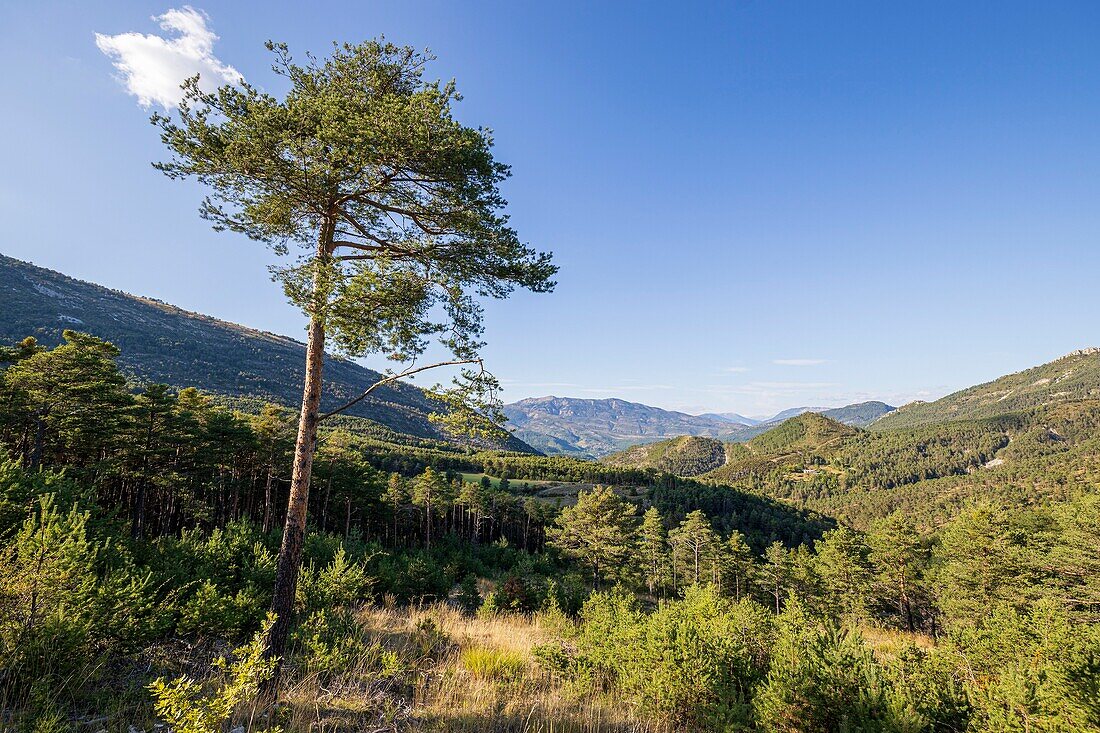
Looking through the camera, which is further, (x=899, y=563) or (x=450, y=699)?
(x=899, y=563)

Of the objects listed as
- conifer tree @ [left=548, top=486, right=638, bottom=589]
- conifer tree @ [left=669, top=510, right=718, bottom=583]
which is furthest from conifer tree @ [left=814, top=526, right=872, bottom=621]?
conifer tree @ [left=548, top=486, right=638, bottom=589]

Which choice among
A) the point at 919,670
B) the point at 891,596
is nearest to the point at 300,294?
the point at 919,670

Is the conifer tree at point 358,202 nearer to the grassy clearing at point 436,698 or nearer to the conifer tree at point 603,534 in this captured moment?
the grassy clearing at point 436,698

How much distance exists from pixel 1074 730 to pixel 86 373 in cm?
3365

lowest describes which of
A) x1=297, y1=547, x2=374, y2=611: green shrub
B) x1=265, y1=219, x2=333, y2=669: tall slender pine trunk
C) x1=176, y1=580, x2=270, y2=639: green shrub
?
x1=297, y1=547, x2=374, y2=611: green shrub

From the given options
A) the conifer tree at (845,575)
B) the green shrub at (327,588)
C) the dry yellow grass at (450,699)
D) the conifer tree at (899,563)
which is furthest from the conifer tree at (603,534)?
the dry yellow grass at (450,699)

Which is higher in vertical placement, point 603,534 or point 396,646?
point 396,646

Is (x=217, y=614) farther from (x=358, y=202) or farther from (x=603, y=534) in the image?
(x=603, y=534)

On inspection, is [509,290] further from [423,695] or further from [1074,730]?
[1074,730]

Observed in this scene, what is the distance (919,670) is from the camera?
5438 millimetres

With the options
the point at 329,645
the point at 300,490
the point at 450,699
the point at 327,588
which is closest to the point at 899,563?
the point at 450,699

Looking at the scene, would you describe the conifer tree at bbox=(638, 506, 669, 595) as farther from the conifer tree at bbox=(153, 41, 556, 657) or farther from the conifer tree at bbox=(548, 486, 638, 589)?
the conifer tree at bbox=(153, 41, 556, 657)

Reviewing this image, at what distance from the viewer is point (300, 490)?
6.83 metres

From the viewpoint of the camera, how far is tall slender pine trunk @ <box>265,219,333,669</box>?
6.35 m
